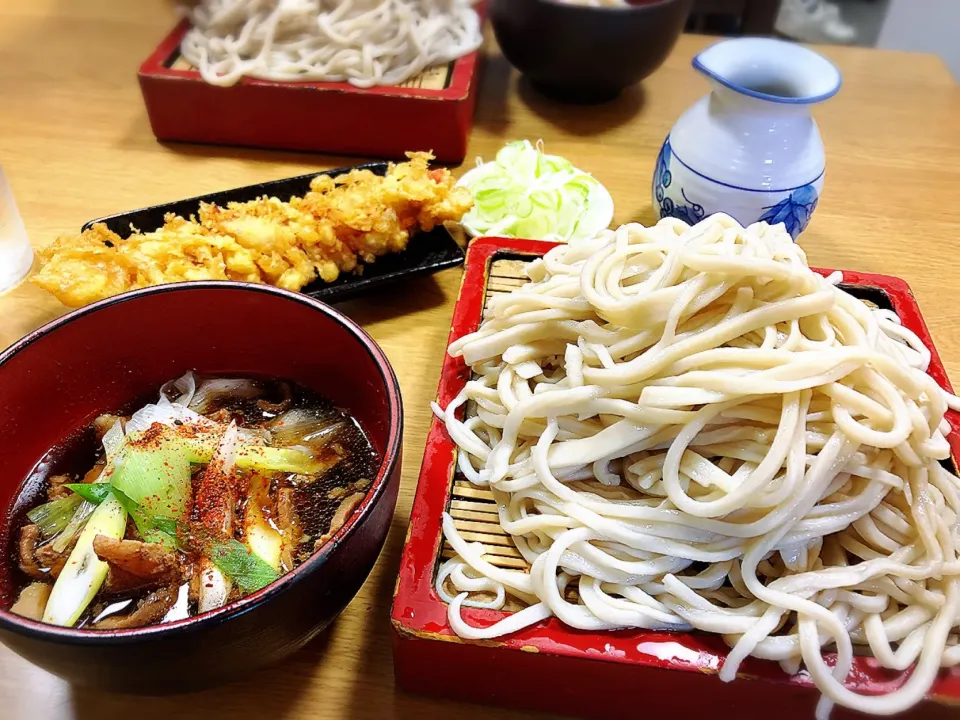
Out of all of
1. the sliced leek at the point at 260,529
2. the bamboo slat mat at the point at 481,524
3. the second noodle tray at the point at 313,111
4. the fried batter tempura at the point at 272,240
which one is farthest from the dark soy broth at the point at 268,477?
the second noodle tray at the point at 313,111

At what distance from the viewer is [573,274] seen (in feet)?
3.67

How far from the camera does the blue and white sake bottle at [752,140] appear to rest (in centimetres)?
136

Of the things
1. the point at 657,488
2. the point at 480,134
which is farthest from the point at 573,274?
the point at 480,134

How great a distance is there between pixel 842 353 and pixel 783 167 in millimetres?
610

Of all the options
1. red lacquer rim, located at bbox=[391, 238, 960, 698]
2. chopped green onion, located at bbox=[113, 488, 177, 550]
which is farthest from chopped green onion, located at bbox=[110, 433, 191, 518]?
red lacquer rim, located at bbox=[391, 238, 960, 698]

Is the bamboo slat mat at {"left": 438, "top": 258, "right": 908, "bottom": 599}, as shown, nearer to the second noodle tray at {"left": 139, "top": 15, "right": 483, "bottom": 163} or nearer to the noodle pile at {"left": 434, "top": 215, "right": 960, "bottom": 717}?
the noodle pile at {"left": 434, "top": 215, "right": 960, "bottom": 717}

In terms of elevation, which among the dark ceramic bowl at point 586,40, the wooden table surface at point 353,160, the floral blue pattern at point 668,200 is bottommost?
the wooden table surface at point 353,160

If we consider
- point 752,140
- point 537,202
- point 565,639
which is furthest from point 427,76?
point 565,639

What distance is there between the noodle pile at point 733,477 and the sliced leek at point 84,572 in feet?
1.22

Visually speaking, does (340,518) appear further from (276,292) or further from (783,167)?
(783,167)

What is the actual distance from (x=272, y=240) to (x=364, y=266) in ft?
0.58

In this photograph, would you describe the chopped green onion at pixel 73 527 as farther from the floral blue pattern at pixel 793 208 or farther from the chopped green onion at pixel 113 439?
the floral blue pattern at pixel 793 208

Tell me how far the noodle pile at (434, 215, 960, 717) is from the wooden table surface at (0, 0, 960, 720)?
0.70 feet

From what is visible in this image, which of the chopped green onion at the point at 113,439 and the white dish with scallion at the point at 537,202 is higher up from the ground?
the white dish with scallion at the point at 537,202
